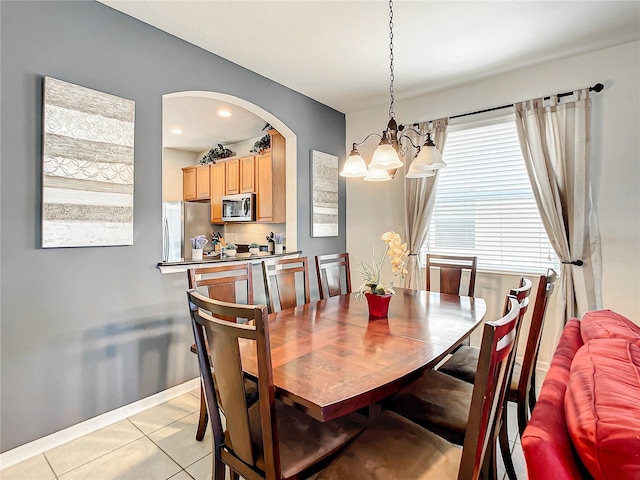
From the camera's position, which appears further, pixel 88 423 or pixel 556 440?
pixel 88 423

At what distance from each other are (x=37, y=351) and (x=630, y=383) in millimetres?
2753

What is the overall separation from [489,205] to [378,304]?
6.83ft

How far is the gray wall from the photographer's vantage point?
1896mm

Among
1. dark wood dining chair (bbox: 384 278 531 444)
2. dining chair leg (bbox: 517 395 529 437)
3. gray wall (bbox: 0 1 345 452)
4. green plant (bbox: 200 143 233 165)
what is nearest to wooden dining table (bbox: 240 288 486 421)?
dark wood dining chair (bbox: 384 278 531 444)

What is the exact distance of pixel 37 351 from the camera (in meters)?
1.98

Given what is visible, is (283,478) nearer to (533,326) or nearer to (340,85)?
(533,326)

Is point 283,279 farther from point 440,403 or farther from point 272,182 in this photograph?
point 272,182

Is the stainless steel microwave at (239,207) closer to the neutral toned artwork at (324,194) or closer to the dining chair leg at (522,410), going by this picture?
the neutral toned artwork at (324,194)

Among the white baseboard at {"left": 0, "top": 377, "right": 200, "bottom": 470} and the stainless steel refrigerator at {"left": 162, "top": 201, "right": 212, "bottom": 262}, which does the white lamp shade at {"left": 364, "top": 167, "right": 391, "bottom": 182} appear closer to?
the white baseboard at {"left": 0, "top": 377, "right": 200, "bottom": 470}

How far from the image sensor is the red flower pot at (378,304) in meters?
1.97

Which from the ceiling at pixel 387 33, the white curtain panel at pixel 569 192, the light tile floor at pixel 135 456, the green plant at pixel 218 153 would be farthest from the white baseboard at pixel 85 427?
the green plant at pixel 218 153

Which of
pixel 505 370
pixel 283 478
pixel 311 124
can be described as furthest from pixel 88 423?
pixel 311 124

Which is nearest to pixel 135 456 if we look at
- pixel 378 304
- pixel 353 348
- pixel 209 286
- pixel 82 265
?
pixel 209 286

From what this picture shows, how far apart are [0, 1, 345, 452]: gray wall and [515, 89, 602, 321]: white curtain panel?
291cm
